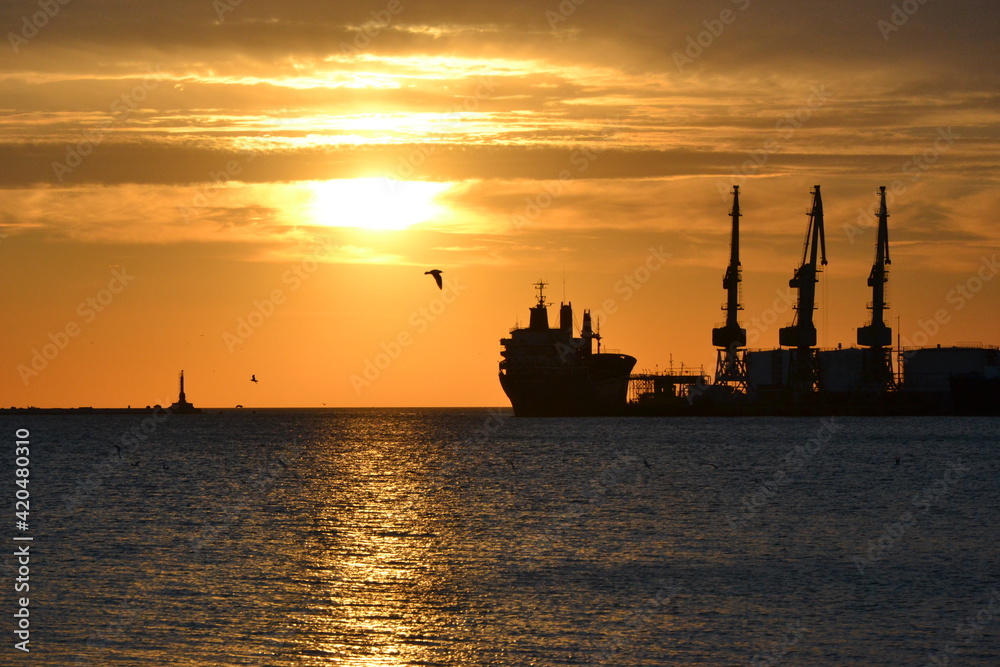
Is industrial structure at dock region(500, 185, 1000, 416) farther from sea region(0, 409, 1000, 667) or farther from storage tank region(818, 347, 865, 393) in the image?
sea region(0, 409, 1000, 667)

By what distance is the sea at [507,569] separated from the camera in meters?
28.3

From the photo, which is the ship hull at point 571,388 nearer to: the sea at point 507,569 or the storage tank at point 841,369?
the storage tank at point 841,369

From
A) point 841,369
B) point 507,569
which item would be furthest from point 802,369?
point 507,569

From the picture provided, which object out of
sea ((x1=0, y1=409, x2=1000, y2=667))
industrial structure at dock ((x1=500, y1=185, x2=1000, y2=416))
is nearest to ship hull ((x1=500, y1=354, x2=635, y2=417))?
industrial structure at dock ((x1=500, y1=185, x2=1000, y2=416))

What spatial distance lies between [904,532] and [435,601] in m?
23.5

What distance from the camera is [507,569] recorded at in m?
38.8

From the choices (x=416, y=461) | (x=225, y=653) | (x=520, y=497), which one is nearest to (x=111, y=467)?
(x=416, y=461)

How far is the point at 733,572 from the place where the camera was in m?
38.2

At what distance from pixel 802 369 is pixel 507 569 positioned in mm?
154526

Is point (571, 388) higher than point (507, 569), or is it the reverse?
point (571, 388)

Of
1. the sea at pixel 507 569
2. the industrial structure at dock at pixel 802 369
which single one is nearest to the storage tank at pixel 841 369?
the industrial structure at dock at pixel 802 369

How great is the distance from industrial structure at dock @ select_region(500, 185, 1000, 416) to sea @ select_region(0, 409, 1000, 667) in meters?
94.8

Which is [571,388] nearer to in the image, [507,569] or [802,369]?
[802,369]

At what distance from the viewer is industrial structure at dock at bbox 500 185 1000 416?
6959 inches
